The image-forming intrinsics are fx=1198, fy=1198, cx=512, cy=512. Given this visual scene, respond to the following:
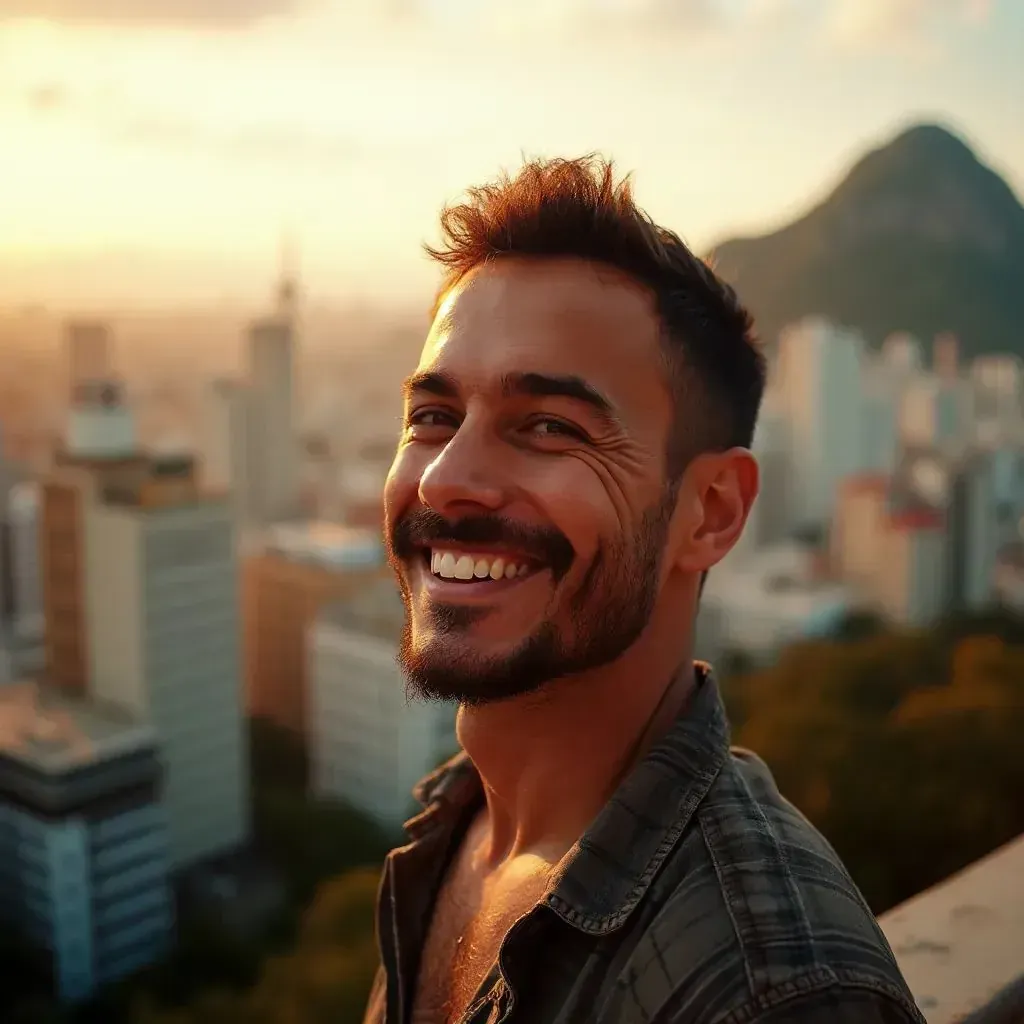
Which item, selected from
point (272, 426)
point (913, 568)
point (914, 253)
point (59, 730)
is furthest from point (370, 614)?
point (914, 253)

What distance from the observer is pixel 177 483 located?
8375mm

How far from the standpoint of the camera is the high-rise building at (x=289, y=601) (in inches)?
435

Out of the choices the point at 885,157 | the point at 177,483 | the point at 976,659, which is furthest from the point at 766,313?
the point at 177,483

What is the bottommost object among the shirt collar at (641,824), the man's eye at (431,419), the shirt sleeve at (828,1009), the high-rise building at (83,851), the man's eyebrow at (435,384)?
the high-rise building at (83,851)

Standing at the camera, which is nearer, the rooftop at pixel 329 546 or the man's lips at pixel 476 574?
the man's lips at pixel 476 574

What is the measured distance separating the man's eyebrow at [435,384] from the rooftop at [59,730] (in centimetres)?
684

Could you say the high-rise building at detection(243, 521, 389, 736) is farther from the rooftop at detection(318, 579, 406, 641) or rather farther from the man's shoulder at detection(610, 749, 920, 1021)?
the man's shoulder at detection(610, 749, 920, 1021)

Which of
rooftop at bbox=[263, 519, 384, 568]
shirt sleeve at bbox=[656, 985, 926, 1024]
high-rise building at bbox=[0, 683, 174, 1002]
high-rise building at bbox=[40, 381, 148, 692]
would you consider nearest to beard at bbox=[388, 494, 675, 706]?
shirt sleeve at bbox=[656, 985, 926, 1024]

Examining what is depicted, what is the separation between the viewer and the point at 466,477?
0.77 meters

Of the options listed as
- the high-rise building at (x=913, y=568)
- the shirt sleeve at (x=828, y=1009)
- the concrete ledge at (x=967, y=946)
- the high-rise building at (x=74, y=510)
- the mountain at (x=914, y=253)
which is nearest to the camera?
the shirt sleeve at (x=828, y=1009)

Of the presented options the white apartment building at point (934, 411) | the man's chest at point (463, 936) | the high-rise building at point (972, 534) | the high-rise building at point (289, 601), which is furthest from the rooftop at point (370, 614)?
the white apartment building at point (934, 411)

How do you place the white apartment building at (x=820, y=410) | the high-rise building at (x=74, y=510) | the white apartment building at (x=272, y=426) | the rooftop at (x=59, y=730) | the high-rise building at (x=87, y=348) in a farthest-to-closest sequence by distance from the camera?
the white apartment building at (x=820, y=410) → the white apartment building at (x=272, y=426) → the high-rise building at (x=87, y=348) → the high-rise building at (x=74, y=510) → the rooftop at (x=59, y=730)

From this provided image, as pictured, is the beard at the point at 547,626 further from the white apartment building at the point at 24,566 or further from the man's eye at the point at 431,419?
the white apartment building at the point at 24,566

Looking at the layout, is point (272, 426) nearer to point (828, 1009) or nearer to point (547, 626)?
point (547, 626)
